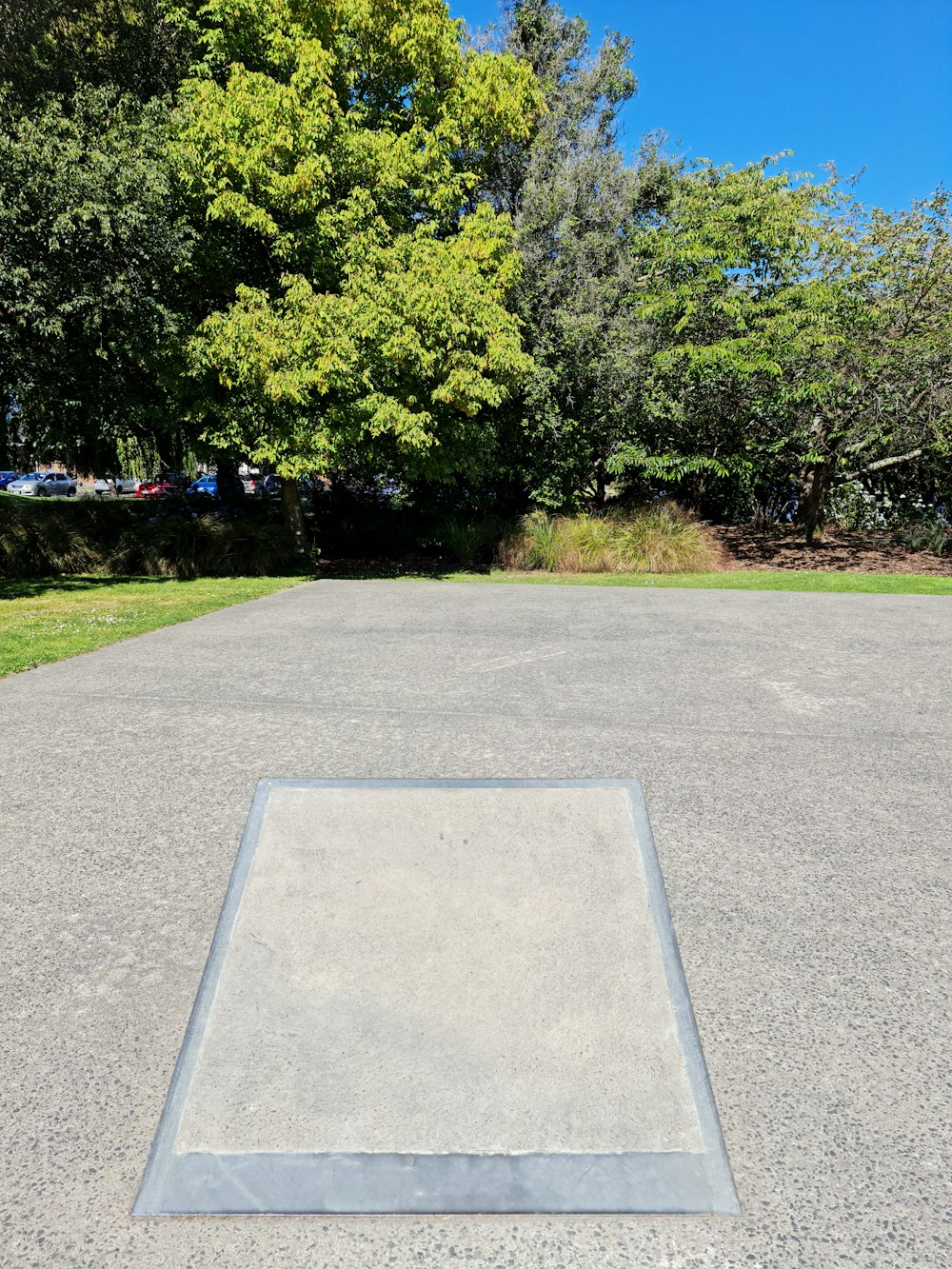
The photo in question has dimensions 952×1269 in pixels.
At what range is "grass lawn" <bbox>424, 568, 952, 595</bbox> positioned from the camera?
1248 cm

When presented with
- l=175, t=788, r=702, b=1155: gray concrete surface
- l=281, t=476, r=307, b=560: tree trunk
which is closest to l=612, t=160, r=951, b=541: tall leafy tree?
l=281, t=476, r=307, b=560: tree trunk

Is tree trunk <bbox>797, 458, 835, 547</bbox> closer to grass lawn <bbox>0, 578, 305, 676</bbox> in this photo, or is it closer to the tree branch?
the tree branch

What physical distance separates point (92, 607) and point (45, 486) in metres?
38.9

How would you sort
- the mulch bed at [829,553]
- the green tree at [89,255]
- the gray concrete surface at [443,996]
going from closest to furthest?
the gray concrete surface at [443,996]
the green tree at [89,255]
the mulch bed at [829,553]

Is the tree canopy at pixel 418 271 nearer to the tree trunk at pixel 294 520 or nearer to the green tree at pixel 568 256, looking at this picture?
the green tree at pixel 568 256

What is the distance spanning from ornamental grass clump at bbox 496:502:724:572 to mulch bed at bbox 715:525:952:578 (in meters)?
1.48

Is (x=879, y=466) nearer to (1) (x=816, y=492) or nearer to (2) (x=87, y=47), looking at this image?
(1) (x=816, y=492)

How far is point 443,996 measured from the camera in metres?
2.39

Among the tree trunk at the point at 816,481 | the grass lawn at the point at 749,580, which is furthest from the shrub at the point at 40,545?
the tree trunk at the point at 816,481

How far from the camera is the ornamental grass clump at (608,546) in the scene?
1509cm

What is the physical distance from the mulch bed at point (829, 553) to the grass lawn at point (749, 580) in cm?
102

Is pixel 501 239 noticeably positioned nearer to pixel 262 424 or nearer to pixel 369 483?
pixel 262 424

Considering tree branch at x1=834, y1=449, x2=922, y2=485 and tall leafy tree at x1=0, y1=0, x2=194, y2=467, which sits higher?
tall leafy tree at x1=0, y1=0, x2=194, y2=467

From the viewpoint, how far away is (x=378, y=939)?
2.62 m
